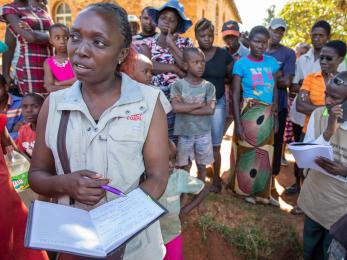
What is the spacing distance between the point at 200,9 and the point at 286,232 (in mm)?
7547

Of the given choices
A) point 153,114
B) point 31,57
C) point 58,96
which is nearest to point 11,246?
point 58,96

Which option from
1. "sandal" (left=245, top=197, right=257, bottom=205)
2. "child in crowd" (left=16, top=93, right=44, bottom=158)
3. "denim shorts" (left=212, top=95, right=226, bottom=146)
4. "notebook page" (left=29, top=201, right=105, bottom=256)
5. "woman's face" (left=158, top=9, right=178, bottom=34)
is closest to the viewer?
"notebook page" (left=29, top=201, right=105, bottom=256)

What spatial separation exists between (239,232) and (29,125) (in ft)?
8.02

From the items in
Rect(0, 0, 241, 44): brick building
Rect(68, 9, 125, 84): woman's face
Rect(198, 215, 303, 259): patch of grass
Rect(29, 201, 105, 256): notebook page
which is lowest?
Rect(198, 215, 303, 259): patch of grass

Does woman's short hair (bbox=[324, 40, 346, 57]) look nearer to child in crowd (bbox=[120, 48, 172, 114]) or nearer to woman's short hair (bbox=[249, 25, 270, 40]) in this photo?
woman's short hair (bbox=[249, 25, 270, 40])

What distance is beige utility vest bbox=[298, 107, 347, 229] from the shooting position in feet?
7.78

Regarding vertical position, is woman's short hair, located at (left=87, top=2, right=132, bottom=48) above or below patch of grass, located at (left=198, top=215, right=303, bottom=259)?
above

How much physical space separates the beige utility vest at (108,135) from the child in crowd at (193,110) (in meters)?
1.79

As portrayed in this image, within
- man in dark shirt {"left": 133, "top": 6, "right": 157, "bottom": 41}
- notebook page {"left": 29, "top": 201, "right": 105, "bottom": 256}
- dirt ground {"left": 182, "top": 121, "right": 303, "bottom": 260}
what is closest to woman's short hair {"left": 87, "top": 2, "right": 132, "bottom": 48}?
notebook page {"left": 29, "top": 201, "right": 105, "bottom": 256}

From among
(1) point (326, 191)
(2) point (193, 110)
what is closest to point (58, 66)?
(2) point (193, 110)

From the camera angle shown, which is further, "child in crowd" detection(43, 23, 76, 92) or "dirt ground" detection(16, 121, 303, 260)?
"dirt ground" detection(16, 121, 303, 260)

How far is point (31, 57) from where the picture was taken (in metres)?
3.35

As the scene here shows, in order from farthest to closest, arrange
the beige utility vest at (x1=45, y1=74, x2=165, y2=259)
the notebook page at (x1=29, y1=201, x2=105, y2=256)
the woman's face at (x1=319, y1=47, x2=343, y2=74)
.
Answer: the woman's face at (x1=319, y1=47, x2=343, y2=74)
the beige utility vest at (x1=45, y1=74, x2=165, y2=259)
the notebook page at (x1=29, y1=201, x2=105, y2=256)

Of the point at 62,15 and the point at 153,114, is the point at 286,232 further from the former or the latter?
the point at 62,15
